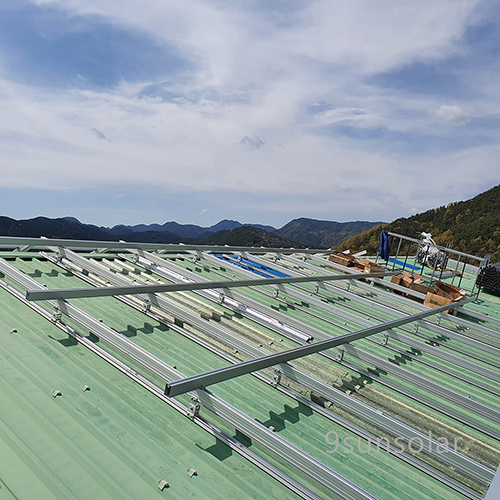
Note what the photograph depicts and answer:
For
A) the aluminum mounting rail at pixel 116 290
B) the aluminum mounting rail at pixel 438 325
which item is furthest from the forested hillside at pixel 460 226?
the aluminum mounting rail at pixel 116 290

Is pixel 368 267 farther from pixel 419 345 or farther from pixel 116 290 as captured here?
pixel 116 290

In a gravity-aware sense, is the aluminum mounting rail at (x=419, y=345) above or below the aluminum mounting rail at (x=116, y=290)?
above

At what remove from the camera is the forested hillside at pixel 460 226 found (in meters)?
96.1

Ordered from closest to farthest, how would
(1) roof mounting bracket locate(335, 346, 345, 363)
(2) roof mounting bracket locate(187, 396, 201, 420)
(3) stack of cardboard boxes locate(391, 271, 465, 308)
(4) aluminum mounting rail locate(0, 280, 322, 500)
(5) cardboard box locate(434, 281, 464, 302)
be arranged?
(4) aluminum mounting rail locate(0, 280, 322, 500)
(2) roof mounting bracket locate(187, 396, 201, 420)
(1) roof mounting bracket locate(335, 346, 345, 363)
(3) stack of cardboard boxes locate(391, 271, 465, 308)
(5) cardboard box locate(434, 281, 464, 302)

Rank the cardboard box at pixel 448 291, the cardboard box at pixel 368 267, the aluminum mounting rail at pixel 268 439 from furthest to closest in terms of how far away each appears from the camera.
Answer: the cardboard box at pixel 368 267 → the cardboard box at pixel 448 291 → the aluminum mounting rail at pixel 268 439

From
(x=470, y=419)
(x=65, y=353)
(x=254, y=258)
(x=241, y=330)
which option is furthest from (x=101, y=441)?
(x=254, y=258)

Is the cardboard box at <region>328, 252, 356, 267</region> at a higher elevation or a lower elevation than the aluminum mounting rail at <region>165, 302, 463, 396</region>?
higher

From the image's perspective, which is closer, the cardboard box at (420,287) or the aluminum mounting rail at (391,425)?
the aluminum mounting rail at (391,425)

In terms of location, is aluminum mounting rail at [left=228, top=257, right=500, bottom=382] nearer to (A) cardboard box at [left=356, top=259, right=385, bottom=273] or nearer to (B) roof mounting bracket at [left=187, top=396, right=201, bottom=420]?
(B) roof mounting bracket at [left=187, top=396, right=201, bottom=420]

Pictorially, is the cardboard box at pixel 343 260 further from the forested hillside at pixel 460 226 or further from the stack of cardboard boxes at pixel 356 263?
the forested hillside at pixel 460 226

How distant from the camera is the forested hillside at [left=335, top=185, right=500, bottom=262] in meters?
96.1

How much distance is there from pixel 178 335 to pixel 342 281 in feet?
24.3

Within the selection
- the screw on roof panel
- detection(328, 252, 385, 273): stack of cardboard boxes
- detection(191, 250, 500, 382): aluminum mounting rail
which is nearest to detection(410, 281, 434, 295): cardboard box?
detection(328, 252, 385, 273): stack of cardboard boxes

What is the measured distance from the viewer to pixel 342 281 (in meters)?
12.0
